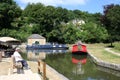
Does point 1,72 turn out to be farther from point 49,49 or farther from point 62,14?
point 62,14

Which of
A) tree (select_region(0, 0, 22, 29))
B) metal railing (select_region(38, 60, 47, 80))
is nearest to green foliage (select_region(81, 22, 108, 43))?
tree (select_region(0, 0, 22, 29))

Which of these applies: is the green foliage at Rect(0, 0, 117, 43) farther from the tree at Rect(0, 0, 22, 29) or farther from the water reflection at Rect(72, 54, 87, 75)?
the water reflection at Rect(72, 54, 87, 75)

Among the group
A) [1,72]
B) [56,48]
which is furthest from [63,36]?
[1,72]

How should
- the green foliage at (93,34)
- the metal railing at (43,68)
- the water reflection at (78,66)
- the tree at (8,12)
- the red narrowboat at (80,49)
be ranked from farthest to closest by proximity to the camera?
the green foliage at (93,34)
the tree at (8,12)
the red narrowboat at (80,49)
the water reflection at (78,66)
the metal railing at (43,68)

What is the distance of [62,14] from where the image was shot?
71.8 meters

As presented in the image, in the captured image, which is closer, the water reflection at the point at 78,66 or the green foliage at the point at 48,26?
the water reflection at the point at 78,66

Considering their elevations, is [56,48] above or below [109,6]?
below

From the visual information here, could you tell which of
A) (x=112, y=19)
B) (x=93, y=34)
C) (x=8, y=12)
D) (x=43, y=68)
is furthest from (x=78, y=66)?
(x=93, y=34)

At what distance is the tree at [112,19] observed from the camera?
5378 centimetres

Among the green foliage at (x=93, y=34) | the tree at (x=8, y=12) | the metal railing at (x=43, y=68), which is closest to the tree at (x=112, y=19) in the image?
the green foliage at (x=93, y=34)

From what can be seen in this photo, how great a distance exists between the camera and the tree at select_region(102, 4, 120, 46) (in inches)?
2117

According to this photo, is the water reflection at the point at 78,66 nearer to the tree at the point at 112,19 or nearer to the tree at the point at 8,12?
the tree at the point at 112,19

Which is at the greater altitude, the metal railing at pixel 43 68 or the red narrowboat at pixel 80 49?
the metal railing at pixel 43 68

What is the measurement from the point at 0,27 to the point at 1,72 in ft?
151
